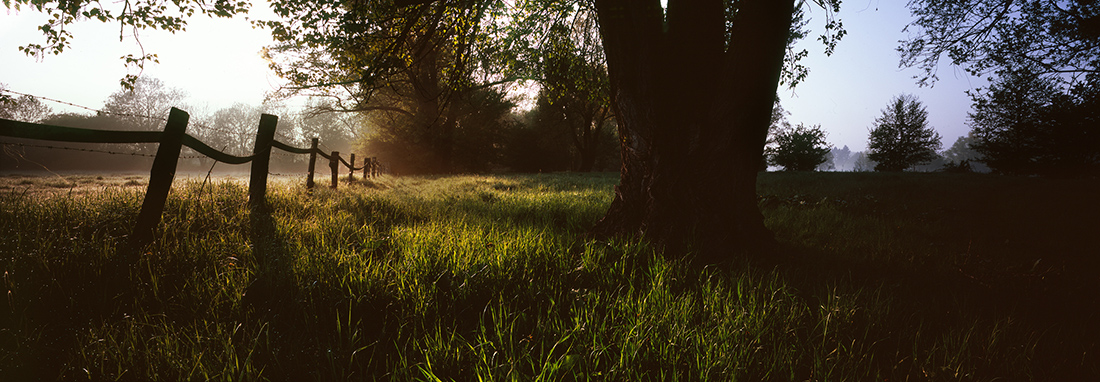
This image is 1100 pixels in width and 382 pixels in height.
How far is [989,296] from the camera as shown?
283cm

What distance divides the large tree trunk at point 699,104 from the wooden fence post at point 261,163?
4.74m

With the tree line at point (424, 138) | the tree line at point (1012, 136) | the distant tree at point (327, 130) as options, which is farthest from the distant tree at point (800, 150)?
the distant tree at point (327, 130)

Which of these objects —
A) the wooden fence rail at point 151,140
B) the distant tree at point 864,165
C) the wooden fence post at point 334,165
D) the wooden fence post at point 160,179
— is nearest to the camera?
the wooden fence rail at point 151,140

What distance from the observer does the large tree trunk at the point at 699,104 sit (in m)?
3.33

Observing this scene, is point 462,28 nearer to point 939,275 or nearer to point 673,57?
point 673,57

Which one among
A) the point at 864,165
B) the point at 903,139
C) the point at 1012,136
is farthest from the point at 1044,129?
the point at 864,165

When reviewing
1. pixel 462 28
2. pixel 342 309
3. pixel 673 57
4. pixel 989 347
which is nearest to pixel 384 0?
pixel 462 28

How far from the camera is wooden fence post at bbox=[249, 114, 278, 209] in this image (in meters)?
4.85

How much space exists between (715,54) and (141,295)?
4.67 metres

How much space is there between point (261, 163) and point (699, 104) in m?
5.62

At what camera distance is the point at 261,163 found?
498 centimetres

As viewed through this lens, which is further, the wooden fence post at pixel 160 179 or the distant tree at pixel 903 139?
the distant tree at pixel 903 139

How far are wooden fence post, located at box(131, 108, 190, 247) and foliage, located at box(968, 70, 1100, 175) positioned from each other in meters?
16.3

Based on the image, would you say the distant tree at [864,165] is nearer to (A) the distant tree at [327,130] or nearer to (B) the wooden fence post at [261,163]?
(B) the wooden fence post at [261,163]
